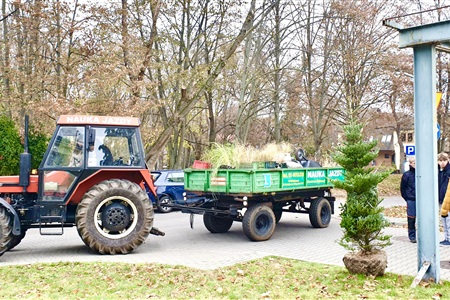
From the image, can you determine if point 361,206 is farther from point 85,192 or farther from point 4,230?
point 4,230

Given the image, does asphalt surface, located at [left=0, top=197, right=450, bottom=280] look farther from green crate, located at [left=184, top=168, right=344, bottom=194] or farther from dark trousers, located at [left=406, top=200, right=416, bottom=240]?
green crate, located at [left=184, top=168, right=344, bottom=194]

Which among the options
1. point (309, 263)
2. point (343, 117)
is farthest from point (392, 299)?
point (343, 117)

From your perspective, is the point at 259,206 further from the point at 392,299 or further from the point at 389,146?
the point at 389,146

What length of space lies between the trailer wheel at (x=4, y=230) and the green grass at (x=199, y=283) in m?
0.71

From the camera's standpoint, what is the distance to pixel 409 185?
34.0ft

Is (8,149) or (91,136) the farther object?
(8,149)

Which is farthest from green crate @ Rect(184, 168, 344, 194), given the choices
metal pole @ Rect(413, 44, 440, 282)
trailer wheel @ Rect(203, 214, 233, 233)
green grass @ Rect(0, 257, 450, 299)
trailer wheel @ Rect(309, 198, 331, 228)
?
metal pole @ Rect(413, 44, 440, 282)

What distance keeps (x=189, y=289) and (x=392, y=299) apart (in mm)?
2562

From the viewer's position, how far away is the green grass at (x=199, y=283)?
20.0 feet

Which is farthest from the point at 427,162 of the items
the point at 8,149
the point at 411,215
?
the point at 8,149

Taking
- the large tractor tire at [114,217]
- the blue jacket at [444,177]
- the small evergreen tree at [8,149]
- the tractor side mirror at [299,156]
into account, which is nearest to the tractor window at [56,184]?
the large tractor tire at [114,217]

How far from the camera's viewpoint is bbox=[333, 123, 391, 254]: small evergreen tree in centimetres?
669

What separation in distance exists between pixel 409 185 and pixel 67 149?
7.15 meters

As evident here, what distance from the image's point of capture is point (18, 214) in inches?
350
